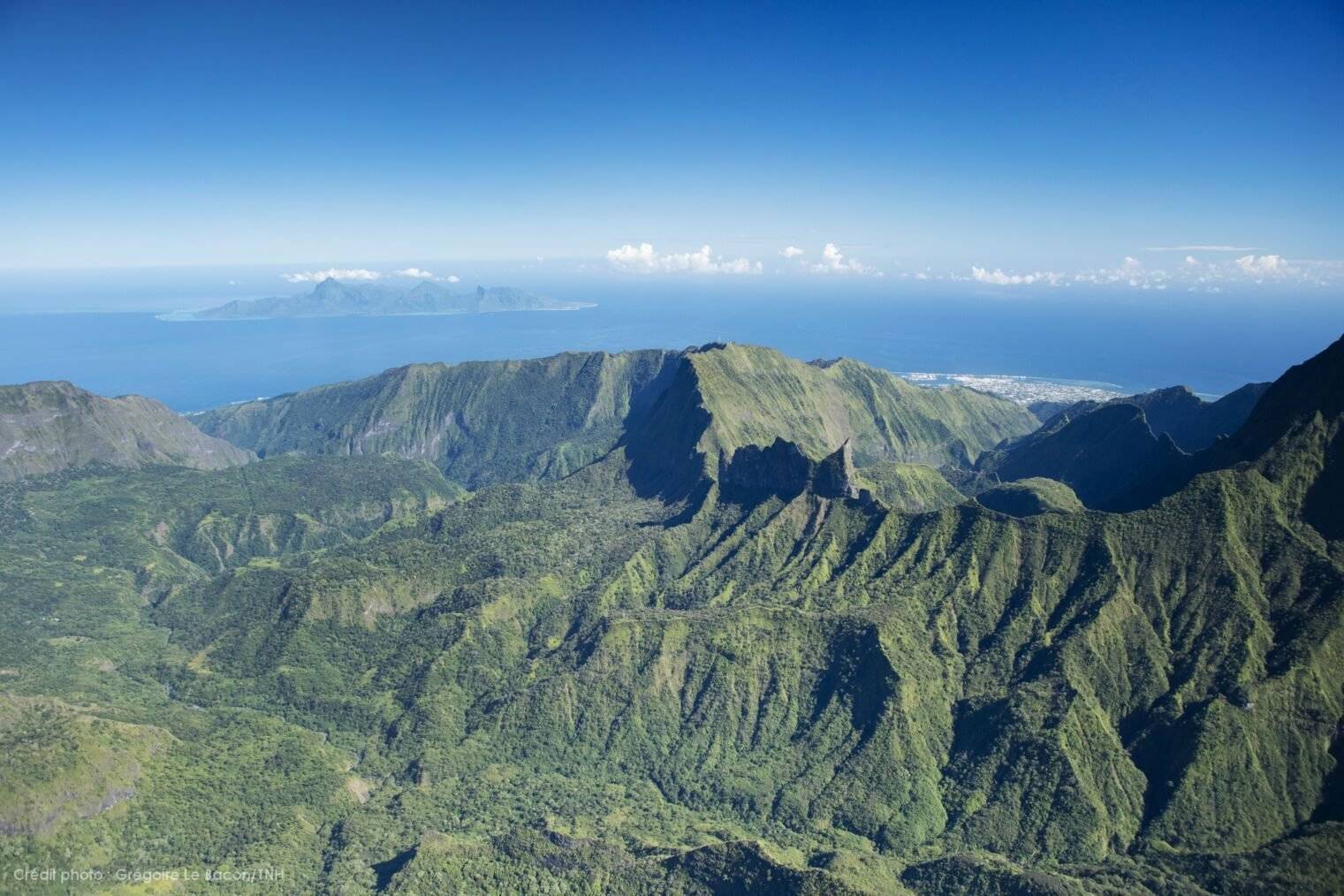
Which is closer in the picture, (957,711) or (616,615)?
(957,711)

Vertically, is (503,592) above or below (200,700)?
above

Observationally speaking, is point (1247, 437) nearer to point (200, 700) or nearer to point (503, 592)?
point (503, 592)

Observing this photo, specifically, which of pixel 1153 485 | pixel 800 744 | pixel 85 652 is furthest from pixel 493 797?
pixel 1153 485

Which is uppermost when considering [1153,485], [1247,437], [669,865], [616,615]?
[1247,437]

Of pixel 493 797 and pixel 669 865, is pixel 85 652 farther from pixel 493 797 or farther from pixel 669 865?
pixel 669 865

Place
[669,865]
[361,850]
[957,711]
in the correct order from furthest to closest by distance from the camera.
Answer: [957,711] < [361,850] < [669,865]

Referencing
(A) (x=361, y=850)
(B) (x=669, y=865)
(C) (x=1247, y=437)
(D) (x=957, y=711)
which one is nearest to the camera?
(B) (x=669, y=865)

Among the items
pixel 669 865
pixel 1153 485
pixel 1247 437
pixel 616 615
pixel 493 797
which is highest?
pixel 1247 437

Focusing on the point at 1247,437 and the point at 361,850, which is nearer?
the point at 361,850

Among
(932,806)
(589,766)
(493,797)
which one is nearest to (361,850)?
(493,797)
